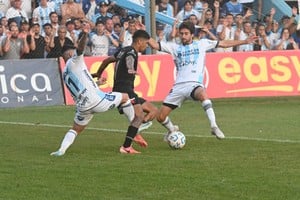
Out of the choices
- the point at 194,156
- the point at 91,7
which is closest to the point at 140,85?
the point at 91,7

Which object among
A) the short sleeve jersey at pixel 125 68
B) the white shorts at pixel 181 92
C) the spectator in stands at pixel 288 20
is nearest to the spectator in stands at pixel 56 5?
the spectator in stands at pixel 288 20

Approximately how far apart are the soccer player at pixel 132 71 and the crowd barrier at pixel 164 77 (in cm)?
782

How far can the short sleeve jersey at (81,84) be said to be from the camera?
1373 centimetres

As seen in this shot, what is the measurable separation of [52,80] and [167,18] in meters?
5.49

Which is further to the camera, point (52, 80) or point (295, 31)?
point (295, 31)

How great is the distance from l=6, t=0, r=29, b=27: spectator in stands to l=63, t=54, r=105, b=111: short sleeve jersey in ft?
39.0

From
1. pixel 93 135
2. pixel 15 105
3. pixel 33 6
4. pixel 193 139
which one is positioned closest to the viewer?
pixel 193 139

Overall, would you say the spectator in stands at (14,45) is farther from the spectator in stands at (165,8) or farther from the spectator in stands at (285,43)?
the spectator in stands at (285,43)

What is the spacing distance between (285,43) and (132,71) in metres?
14.2

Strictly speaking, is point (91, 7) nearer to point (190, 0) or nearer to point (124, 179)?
point (190, 0)

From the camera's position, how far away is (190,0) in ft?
94.6

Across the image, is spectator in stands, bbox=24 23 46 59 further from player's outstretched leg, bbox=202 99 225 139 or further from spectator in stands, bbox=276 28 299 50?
Answer: player's outstretched leg, bbox=202 99 225 139

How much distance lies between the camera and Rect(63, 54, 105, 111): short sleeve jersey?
13.7 metres

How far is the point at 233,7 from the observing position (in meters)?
29.7
